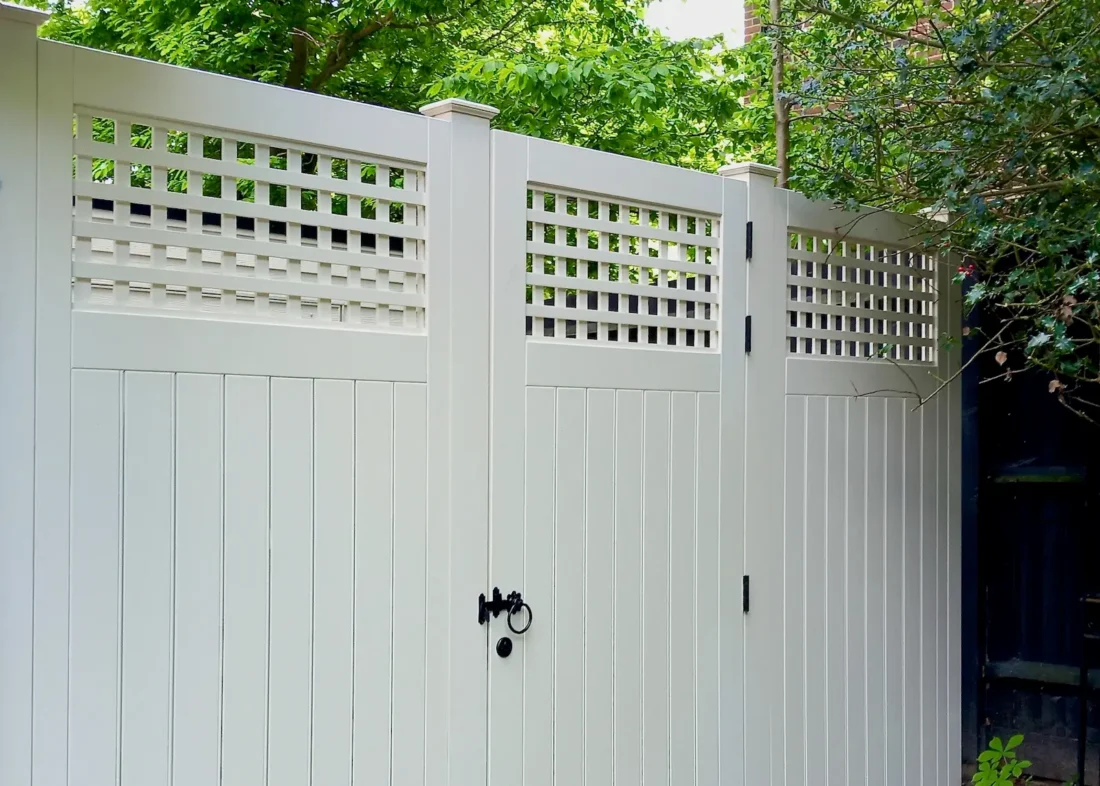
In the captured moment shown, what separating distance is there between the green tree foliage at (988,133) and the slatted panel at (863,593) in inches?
24.3

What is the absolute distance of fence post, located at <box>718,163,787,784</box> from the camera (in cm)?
319

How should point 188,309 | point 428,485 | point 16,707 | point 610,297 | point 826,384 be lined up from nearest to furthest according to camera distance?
point 16,707
point 188,309
point 428,485
point 610,297
point 826,384

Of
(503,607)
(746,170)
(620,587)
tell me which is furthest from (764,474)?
(503,607)

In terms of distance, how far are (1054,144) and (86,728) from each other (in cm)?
286

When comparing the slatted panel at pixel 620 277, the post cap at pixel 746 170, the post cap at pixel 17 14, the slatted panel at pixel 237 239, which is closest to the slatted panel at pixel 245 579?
the slatted panel at pixel 237 239

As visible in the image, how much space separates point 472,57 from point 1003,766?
543 cm

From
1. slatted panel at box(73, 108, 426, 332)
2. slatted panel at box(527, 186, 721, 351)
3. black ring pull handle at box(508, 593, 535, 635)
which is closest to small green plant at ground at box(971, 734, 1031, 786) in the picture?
slatted panel at box(527, 186, 721, 351)

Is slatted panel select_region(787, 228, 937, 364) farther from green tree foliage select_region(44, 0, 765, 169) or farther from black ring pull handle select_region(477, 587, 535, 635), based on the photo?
green tree foliage select_region(44, 0, 765, 169)

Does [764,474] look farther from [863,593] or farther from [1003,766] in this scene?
[1003,766]

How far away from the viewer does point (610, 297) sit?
318cm

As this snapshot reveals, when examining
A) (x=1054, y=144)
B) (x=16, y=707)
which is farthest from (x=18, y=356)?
(x=1054, y=144)

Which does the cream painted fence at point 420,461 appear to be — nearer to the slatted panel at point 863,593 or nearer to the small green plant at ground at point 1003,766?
the slatted panel at point 863,593

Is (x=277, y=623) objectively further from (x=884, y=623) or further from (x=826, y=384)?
(x=884, y=623)

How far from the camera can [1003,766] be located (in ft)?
12.1
